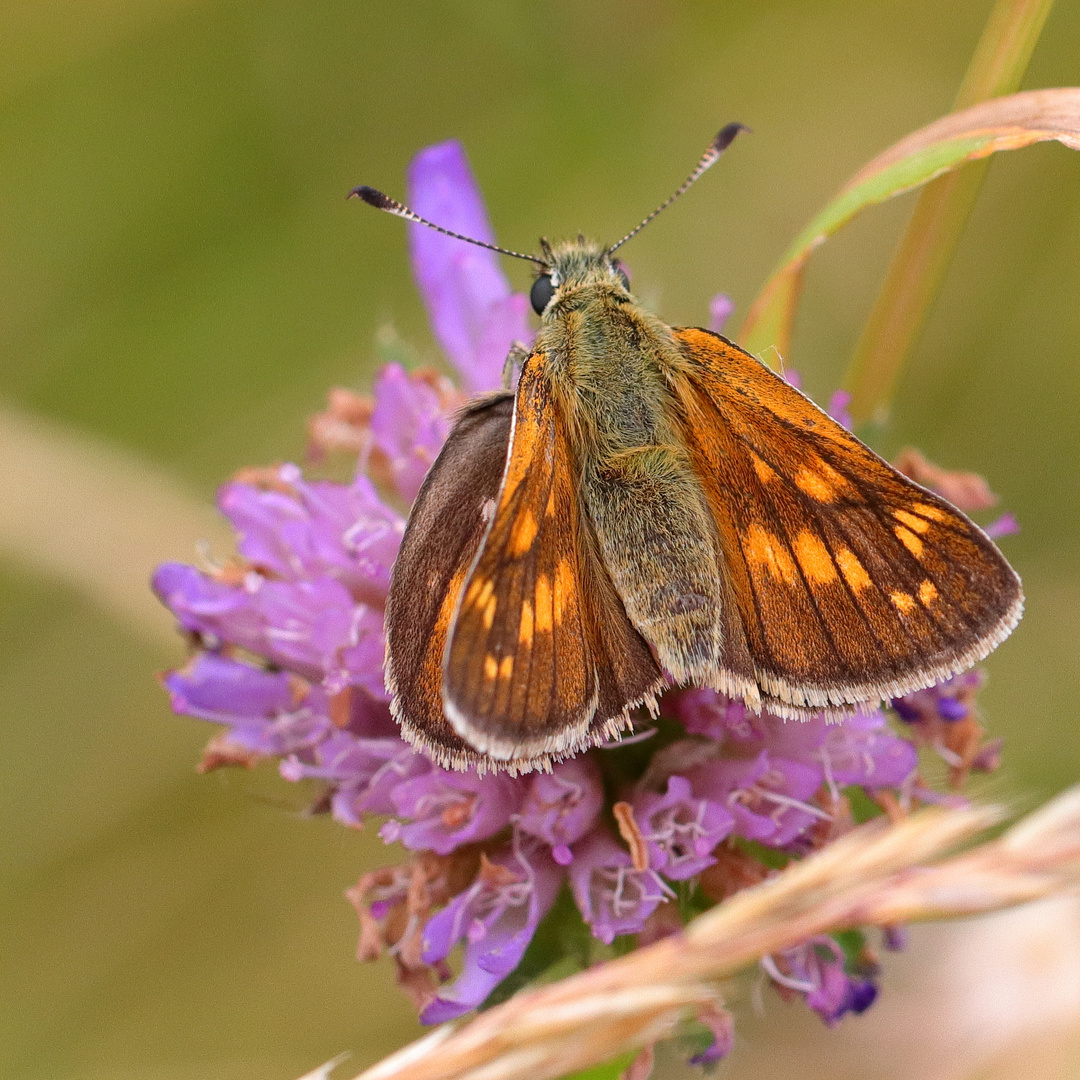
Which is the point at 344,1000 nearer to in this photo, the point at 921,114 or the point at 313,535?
the point at 313,535

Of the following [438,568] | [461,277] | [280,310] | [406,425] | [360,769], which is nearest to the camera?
[438,568]

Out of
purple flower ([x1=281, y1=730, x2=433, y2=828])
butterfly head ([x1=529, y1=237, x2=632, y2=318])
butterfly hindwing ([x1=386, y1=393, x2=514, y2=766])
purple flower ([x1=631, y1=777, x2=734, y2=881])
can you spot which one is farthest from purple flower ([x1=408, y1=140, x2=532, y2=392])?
purple flower ([x1=631, y1=777, x2=734, y2=881])

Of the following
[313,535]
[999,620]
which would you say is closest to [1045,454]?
[999,620]

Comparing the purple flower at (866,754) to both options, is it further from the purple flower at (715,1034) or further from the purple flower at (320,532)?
the purple flower at (320,532)

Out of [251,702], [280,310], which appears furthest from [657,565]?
[280,310]

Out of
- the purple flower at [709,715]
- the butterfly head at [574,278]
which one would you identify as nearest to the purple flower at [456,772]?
the purple flower at [709,715]

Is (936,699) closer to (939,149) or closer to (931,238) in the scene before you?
(931,238)
